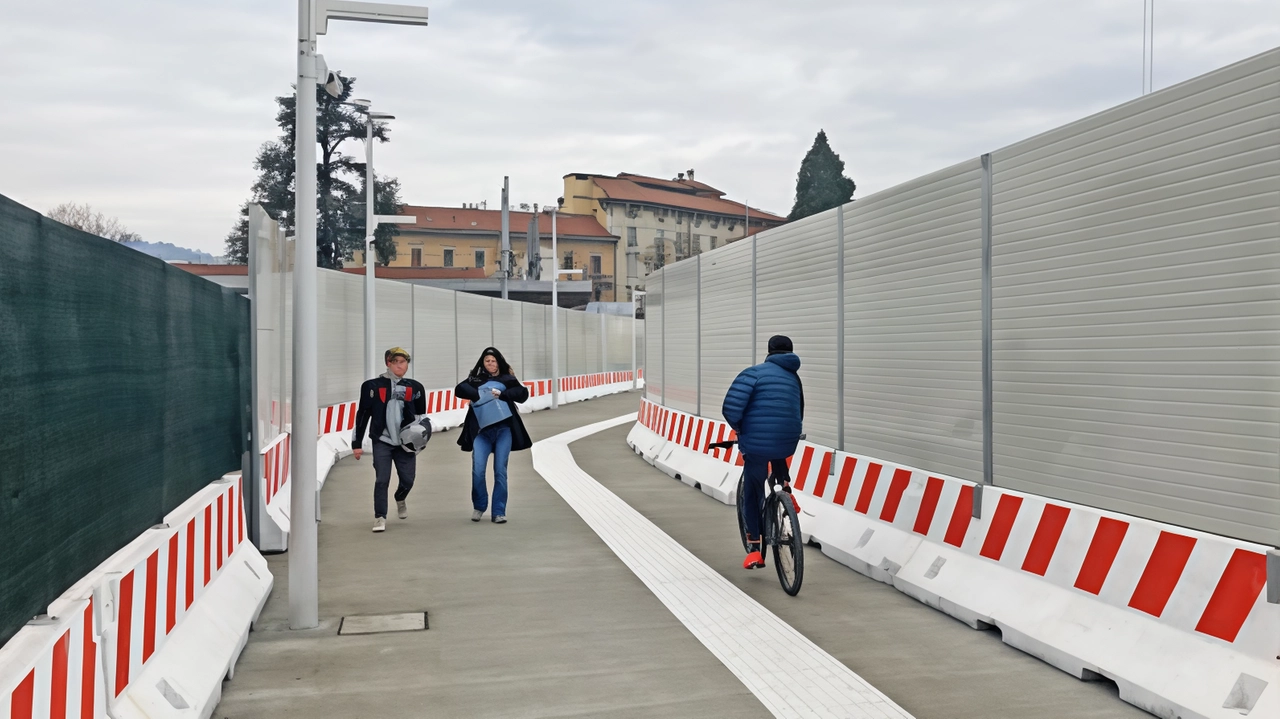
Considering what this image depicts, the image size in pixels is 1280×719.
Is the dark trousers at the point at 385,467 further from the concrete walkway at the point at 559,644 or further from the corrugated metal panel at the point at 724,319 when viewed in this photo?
the corrugated metal panel at the point at 724,319

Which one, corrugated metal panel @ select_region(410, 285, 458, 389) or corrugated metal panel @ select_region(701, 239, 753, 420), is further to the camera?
corrugated metal panel @ select_region(410, 285, 458, 389)

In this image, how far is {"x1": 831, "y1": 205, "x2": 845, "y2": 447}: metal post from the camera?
12141mm

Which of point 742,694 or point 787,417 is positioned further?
point 787,417

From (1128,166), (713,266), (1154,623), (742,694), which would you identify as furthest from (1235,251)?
(713,266)

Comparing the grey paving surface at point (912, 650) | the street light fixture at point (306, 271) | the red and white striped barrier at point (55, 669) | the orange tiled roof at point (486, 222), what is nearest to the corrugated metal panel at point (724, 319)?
the grey paving surface at point (912, 650)

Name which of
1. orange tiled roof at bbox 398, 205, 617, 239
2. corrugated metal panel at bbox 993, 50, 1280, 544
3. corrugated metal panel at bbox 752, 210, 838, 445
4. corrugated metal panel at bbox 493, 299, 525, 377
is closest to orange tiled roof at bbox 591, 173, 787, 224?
orange tiled roof at bbox 398, 205, 617, 239

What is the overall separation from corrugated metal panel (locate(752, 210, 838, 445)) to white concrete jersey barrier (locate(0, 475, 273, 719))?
6.19 meters

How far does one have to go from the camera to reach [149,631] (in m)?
5.73

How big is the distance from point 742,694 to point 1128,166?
3.82 m

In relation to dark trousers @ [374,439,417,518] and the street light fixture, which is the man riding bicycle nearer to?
the street light fixture

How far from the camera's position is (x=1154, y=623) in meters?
6.53

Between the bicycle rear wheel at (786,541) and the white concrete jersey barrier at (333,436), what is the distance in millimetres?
3525

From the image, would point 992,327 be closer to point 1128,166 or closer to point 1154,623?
point 1128,166

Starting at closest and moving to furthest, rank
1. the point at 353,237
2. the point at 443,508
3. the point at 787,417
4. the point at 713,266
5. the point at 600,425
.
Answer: the point at 787,417
the point at 443,508
the point at 713,266
the point at 600,425
the point at 353,237
